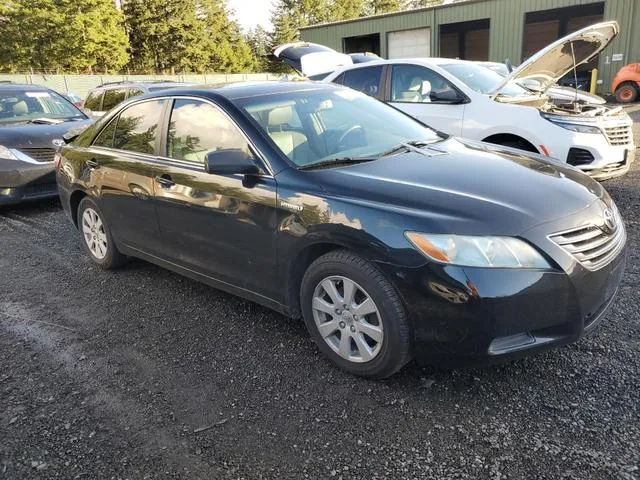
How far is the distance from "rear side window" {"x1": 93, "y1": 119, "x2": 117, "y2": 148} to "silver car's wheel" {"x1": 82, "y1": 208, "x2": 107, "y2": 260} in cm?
61

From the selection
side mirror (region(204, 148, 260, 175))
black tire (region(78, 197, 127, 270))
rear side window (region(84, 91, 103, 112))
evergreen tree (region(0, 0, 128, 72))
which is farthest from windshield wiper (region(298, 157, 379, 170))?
evergreen tree (region(0, 0, 128, 72))

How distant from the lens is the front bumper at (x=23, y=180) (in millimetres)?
6793

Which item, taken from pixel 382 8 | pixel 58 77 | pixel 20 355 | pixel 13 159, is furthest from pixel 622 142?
pixel 382 8

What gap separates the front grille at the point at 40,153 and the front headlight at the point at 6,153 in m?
0.15

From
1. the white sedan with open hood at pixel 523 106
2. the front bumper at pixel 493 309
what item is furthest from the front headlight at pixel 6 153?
the front bumper at pixel 493 309

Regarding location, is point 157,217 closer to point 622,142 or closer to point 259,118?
point 259,118

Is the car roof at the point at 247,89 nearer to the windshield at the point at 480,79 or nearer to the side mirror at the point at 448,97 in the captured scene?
the side mirror at the point at 448,97

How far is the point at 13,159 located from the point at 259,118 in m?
5.03

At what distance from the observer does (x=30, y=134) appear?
7176 mm

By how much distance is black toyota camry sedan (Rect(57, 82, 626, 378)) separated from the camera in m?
2.44

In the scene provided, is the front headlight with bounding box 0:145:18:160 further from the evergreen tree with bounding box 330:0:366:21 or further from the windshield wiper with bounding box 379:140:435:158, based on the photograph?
the evergreen tree with bounding box 330:0:366:21

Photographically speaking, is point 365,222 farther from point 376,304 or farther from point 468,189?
point 468,189

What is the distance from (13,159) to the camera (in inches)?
269

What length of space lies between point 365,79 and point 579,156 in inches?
120
